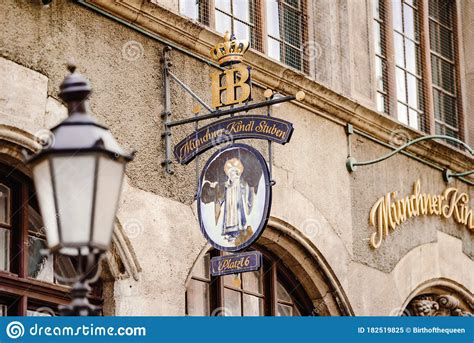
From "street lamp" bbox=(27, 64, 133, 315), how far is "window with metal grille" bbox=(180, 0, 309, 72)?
22.5 feet

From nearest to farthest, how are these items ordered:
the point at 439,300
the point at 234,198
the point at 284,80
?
the point at 234,198, the point at 284,80, the point at 439,300

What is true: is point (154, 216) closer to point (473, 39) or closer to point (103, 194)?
point (103, 194)

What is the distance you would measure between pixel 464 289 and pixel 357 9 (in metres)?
3.53

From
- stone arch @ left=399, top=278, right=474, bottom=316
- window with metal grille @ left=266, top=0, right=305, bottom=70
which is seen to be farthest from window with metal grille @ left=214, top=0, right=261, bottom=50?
stone arch @ left=399, top=278, right=474, bottom=316

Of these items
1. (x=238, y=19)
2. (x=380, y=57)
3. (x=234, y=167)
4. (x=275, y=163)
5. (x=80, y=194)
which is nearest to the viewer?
(x=80, y=194)

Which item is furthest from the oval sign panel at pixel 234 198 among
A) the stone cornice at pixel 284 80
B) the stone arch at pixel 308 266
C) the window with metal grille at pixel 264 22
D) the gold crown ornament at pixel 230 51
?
the window with metal grille at pixel 264 22

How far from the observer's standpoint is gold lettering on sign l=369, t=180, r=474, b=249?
14.9 metres

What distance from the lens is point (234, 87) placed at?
11.4 meters

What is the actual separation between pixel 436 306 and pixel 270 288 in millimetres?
2952

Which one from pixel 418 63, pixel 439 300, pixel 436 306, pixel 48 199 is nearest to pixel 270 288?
pixel 436 306

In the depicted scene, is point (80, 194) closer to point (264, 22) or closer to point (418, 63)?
point (264, 22)

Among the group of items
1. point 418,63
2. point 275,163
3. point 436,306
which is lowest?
point 436,306

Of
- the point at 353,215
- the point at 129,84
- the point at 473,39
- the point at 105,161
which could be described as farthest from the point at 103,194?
the point at 473,39

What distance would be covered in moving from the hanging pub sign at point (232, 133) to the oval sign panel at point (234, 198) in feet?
0.37
